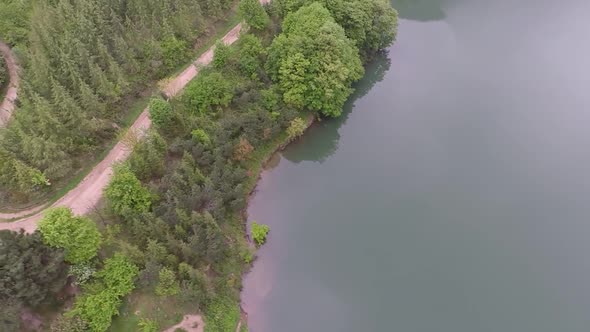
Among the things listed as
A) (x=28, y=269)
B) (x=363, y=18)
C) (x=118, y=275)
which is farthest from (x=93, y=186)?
(x=363, y=18)

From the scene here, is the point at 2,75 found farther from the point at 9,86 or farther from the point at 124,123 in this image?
the point at 124,123

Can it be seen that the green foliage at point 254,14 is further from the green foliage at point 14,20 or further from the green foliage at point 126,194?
the green foliage at point 14,20

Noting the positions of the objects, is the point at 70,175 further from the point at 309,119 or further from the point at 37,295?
the point at 309,119

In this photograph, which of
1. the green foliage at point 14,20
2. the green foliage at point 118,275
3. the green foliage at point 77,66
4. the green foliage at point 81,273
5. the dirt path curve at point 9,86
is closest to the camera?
the green foliage at point 81,273

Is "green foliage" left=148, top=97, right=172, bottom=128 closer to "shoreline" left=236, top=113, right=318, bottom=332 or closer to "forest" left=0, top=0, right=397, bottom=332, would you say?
"forest" left=0, top=0, right=397, bottom=332

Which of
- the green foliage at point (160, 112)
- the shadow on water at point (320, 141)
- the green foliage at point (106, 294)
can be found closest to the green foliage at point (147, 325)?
the green foliage at point (106, 294)

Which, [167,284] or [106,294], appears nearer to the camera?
[106,294]
